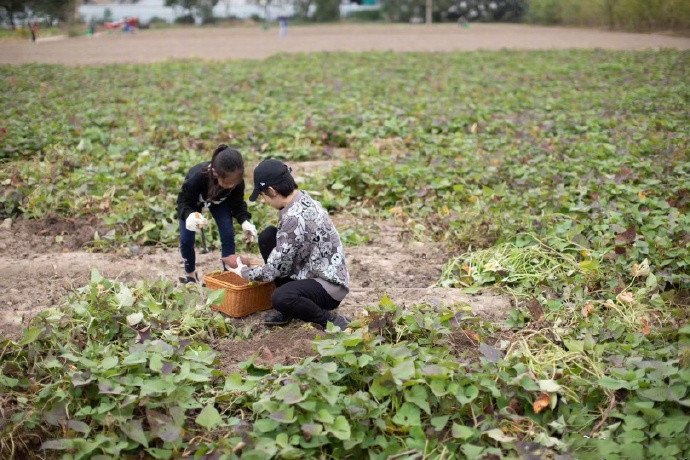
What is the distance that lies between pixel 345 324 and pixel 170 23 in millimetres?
44756

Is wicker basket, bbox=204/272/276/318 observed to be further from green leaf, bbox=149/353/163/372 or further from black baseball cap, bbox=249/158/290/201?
green leaf, bbox=149/353/163/372

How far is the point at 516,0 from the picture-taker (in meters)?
41.7

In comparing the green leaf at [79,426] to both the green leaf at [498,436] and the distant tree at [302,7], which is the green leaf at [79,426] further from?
the distant tree at [302,7]

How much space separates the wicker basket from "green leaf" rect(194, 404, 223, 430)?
109 cm

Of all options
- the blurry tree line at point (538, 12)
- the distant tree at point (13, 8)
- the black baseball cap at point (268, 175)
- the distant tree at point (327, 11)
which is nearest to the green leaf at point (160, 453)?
the black baseball cap at point (268, 175)

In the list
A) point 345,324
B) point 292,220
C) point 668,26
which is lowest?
point 345,324

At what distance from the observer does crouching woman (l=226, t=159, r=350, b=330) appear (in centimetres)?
376

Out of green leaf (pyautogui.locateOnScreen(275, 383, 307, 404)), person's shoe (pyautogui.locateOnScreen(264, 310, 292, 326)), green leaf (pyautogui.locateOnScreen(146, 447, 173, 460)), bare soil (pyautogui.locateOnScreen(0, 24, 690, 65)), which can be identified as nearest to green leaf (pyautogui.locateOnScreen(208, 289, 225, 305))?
person's shoe (pyautogui.locateOnScreen(264, 310, 292, 326))

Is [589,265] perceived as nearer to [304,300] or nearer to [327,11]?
[304,300]

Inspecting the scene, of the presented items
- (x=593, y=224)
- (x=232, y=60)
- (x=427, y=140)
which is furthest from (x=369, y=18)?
(x=593, y=224)

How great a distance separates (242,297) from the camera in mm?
4000

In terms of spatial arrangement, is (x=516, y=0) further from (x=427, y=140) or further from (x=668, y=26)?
(x=427, y=140)

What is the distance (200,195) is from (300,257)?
0.97 metres

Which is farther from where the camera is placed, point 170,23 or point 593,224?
point 170,23
